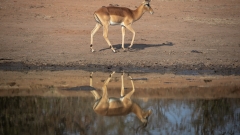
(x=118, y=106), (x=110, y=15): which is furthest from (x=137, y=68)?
(x=118, y=106)

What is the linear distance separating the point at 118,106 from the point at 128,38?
8556 millimetres

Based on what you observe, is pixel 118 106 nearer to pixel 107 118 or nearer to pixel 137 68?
pixel 107 118

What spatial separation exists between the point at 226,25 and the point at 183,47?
5.02 metres

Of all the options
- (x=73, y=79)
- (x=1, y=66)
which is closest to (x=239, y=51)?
(x=73, y=79)

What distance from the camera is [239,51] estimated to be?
51.7ft

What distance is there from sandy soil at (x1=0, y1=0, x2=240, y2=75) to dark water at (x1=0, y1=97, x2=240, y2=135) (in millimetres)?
3883

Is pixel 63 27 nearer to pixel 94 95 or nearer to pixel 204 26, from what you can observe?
pixel 204 26

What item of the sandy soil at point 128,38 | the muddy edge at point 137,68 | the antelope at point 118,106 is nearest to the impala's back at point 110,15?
the sandy soil at point 128,38

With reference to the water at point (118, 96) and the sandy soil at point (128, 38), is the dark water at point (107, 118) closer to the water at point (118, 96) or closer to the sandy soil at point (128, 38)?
the water at point (118, 96)

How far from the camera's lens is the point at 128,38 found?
17641 mm

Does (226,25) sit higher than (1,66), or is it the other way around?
(226,25)

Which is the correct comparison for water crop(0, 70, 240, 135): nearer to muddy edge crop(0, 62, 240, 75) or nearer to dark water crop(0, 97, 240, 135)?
dark water crop(0, 97, 240, 135)

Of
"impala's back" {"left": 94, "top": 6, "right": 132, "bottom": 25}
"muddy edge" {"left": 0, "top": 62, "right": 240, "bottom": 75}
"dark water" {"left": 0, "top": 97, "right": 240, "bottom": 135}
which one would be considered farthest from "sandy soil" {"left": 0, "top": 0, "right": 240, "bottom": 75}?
"dark water" {"left": 0, "top": 97, "right": 240, "bottom": 135}

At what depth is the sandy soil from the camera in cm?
1373
